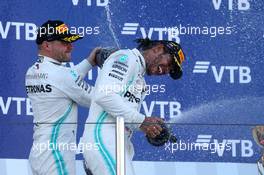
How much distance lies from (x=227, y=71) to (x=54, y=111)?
1.26 metres

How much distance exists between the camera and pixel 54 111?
23.4ft

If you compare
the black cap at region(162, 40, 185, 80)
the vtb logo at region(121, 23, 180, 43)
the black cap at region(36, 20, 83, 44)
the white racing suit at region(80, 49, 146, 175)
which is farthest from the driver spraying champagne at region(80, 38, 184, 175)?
the vtb logo at region(121, 23, 180, 43)

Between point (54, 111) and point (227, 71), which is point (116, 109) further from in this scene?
point (227, 71)

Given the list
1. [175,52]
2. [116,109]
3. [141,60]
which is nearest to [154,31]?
[175,52]

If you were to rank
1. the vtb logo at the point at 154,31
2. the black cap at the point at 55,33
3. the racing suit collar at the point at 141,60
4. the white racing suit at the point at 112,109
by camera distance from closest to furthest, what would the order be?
1. the white racing suit at the point at 112,109
2. the racing suit collar at the point at 141,60
3. the black cap at the point at 55,33
4. the vtb logo at the point at 154,31

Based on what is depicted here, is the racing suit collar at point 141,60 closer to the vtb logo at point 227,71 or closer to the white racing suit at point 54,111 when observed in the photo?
the white racing suit at point 54,111

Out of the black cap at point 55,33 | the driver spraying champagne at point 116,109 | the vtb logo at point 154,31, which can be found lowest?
the driver spraying champagne at point 116,109

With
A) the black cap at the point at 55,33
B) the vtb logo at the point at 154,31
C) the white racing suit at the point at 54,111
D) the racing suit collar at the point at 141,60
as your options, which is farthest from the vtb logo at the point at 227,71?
the racing suit collar at the point at 141,60

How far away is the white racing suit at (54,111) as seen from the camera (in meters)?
7.02

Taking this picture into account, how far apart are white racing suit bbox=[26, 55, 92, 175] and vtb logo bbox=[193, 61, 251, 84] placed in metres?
0.87

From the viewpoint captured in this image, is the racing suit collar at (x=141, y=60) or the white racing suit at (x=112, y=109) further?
the racing suit collar at (x=141, y=60)

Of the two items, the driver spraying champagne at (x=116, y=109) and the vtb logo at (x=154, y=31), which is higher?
the vtb logo at (x=154, y=31)

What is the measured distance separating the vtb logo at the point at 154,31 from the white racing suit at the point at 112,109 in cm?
101

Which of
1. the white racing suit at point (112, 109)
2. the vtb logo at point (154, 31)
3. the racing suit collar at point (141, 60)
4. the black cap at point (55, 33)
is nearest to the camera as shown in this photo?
the white racing suit at point (112, 109)
